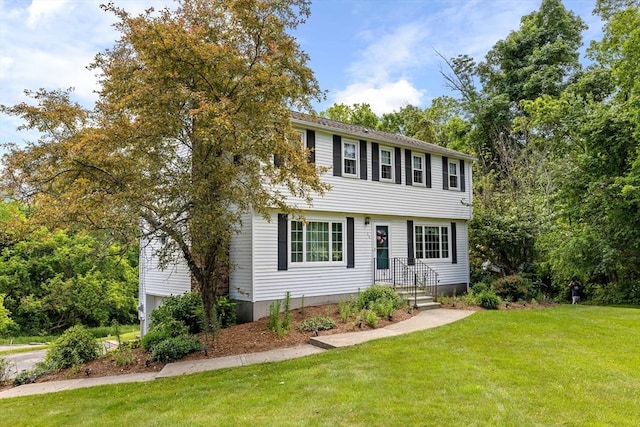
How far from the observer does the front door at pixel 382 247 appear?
1449cm

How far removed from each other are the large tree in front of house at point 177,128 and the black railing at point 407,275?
6691mm

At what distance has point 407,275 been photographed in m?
14.8

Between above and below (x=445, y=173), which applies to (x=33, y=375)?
below

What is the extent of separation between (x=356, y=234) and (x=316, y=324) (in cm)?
456

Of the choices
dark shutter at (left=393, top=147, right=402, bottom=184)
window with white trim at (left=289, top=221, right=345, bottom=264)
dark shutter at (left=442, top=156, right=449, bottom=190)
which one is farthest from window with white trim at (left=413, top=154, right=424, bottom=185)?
window with white trim at (left=289, top=221, right=345, bottom=264)

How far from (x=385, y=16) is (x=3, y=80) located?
43.2 feet

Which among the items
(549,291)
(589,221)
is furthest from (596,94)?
(549,291)

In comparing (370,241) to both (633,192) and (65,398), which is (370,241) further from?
(65,398)

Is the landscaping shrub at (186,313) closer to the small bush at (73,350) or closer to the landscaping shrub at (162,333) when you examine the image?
the landscaping shrub at (162,333)

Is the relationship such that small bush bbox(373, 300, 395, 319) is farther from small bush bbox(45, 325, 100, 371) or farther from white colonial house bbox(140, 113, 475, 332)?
small bush bbox(45, 325, 100, 371)

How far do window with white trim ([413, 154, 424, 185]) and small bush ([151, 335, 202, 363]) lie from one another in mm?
9976

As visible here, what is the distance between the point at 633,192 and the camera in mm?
13805

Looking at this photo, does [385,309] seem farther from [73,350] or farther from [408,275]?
[73,350]

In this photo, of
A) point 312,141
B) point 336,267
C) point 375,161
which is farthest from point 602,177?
point 312,141
